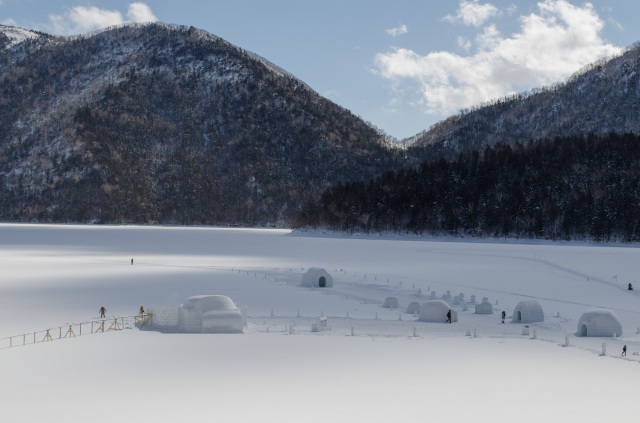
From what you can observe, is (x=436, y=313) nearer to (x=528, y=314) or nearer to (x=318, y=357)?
(x=528, y=314)

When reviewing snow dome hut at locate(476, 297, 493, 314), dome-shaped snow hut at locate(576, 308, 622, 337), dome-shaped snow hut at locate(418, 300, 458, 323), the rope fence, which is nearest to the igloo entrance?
dome-shaped snow hut at locate(576, 308, 622, 337)

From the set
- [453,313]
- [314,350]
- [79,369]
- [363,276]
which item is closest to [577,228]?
[363,276]

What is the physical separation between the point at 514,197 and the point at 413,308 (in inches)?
4360

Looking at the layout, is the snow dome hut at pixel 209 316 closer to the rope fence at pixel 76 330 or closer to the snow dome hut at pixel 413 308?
the rope fence at pixel 76 330

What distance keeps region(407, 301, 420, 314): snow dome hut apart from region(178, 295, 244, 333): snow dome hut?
1244 centimetres

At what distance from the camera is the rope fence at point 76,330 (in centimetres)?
3225

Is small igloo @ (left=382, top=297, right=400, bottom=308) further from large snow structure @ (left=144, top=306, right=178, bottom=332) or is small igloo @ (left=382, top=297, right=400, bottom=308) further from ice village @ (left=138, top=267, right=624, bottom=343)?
large snow structure @ (left=144, top=306, right=178, bottom=332)

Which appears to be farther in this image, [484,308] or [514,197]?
[514,197]

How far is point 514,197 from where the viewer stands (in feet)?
486

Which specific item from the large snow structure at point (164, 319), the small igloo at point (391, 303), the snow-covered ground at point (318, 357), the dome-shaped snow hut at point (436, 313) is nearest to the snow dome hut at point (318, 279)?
the snow-covered ground at point (318, 357)

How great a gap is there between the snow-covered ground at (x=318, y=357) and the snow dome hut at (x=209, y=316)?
3.33 feet

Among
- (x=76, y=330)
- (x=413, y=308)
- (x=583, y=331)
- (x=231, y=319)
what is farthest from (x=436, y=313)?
(x=76, y=330)

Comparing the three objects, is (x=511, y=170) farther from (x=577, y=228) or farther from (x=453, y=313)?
(x=453, y=313)

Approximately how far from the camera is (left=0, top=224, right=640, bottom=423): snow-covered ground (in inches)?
878
